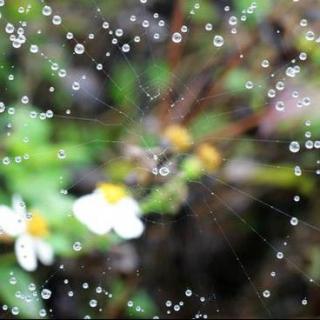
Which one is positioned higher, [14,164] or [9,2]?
[9,2]

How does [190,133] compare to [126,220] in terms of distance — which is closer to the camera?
[126,220]

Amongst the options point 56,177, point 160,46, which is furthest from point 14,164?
point 160,46

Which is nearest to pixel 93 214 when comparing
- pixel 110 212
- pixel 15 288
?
pixel 110 212

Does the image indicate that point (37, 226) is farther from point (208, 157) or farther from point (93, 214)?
point (208, 157)

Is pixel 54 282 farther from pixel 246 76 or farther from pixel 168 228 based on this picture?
pixel 246 76

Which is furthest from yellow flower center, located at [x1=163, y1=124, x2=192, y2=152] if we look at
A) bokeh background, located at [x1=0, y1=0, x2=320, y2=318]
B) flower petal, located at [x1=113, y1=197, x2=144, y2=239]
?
flower petal, located at [x1=113, y1=197, x2=144, y2=239]

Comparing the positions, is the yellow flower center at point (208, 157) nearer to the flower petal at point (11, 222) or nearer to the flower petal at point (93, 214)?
the flower petal at point (93, 214)

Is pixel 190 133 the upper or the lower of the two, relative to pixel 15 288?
upper
